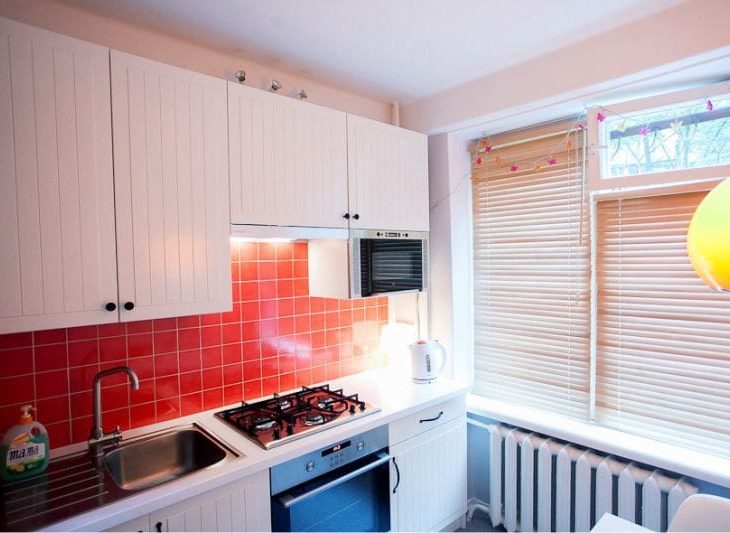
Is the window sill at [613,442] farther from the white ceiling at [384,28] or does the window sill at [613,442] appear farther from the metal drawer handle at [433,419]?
the white ceiling at [384,28]

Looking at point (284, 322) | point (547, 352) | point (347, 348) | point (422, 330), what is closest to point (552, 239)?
point (547, 352)

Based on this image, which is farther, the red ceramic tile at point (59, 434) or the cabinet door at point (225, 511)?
the red ceramic tile at point (59, 434)

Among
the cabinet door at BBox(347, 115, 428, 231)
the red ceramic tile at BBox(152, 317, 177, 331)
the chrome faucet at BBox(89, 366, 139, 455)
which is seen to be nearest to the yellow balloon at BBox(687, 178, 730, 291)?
the cabinet door at BBox(347, 115, 428, 231)

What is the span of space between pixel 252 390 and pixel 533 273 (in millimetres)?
1649

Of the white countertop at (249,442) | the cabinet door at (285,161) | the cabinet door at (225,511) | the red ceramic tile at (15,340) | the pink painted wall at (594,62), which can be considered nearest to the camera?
the white countertop at (249,442)

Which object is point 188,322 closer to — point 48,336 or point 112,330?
point 112,330

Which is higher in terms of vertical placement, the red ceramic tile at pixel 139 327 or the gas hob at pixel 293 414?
the red ceramic tile at pixel 139 327

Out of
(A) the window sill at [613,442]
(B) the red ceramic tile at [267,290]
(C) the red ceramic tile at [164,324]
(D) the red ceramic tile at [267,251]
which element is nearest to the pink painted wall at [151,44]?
(D) the red ceramic tile at [267,251]

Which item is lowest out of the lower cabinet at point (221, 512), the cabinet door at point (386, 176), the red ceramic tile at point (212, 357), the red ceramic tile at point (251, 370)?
the lower cabinet at point (221, 512)

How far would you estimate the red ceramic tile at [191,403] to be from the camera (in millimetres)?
1861

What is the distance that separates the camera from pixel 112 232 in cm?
140

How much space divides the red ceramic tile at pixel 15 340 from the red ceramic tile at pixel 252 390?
0.89m

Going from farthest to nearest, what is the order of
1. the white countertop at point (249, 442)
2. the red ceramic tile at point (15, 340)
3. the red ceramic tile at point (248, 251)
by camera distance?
the red ceramic tile at point (248, 251) < the red ceramic tile at point (15, 340) < the white countertop at point (249, 442)

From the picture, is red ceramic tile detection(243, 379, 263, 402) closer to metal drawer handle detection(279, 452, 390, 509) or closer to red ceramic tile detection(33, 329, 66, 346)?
metal drawer handle detection(279, 452, 390, 509)
